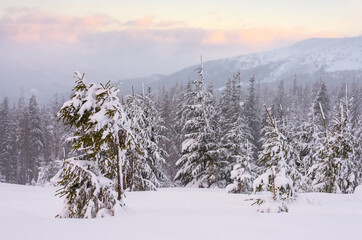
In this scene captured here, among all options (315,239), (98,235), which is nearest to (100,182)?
(98,235)

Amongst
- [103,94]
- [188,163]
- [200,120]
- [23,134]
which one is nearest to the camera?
[103,94]

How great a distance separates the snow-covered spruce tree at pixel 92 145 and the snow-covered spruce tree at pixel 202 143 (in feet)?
47.9

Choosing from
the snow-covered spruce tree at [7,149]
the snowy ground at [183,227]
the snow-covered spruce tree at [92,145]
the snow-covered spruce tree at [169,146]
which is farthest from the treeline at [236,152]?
the snow-covered spruce tree at [7,149]

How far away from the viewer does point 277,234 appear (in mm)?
4848

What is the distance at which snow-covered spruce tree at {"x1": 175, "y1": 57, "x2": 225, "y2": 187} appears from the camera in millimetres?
21672

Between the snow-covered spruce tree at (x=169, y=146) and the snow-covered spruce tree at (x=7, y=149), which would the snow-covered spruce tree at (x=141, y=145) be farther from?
the snow-covered spruce tree at (x=7, y=149)

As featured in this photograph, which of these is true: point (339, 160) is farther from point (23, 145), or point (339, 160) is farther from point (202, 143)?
point (23, 145)

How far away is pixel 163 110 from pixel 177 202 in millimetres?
40938

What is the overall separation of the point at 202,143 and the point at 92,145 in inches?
609

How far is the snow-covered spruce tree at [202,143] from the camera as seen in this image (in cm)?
2167

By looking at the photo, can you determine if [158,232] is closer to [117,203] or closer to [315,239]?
[117,203]

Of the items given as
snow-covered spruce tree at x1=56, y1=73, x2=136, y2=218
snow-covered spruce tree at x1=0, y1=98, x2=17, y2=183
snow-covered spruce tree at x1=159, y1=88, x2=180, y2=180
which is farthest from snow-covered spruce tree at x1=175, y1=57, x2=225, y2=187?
snow-covered spruce tree at x1=0, y1=98, x2=17, y2=183

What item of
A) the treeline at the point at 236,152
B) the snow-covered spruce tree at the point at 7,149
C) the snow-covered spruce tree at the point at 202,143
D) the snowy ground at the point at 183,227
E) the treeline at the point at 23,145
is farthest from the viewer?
the treeline at the point at 23,145

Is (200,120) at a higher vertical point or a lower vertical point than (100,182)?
higher
